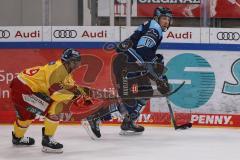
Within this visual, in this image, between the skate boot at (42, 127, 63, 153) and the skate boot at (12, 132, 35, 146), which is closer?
the skate boot at (42, 127, 63, 153)

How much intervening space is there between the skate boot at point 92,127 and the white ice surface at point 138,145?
5 centimetres

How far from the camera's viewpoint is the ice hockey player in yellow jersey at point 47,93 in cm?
404

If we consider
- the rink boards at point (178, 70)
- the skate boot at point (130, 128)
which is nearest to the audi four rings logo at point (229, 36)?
the rink boards at point (178, 70)

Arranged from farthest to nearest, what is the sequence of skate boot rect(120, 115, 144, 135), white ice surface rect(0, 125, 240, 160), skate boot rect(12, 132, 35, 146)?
1. skate boot rect(120, 115, 144, 135)
2. skate boot rect(12, 132, 35, 146)
3. white ice surface rect(0, 125, 240, 160)

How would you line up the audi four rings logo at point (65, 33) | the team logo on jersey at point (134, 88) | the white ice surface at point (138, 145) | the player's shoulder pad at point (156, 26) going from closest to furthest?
the white ice surface at point (138, 145)
the player's shoulder pad at point (156, 26)
the team logo on jersey at point (134, 88)
the audi four rings logo at point (65, 33)

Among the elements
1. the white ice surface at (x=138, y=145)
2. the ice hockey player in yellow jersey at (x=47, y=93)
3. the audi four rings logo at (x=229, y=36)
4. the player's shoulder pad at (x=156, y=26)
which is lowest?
the white ice surface at (x=138, y=145)

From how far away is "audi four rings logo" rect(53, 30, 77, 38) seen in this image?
212 inches

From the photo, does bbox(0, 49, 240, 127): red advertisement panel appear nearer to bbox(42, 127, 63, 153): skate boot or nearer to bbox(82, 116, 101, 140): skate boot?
bbox(82, 116, 101, 140): skate boot

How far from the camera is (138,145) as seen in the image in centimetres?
441

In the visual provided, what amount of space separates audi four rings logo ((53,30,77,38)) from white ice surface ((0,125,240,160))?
837 millimetres

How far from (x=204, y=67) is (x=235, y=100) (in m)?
0.41

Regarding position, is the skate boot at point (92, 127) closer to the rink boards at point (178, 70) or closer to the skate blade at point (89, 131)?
the skate blade at point (89, 131)

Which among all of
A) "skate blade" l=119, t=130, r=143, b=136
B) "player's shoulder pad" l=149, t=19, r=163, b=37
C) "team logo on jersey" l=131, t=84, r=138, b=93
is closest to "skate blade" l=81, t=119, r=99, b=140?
"skate blade" l=119, t=130, r=143, b=136

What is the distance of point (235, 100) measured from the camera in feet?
17.3
